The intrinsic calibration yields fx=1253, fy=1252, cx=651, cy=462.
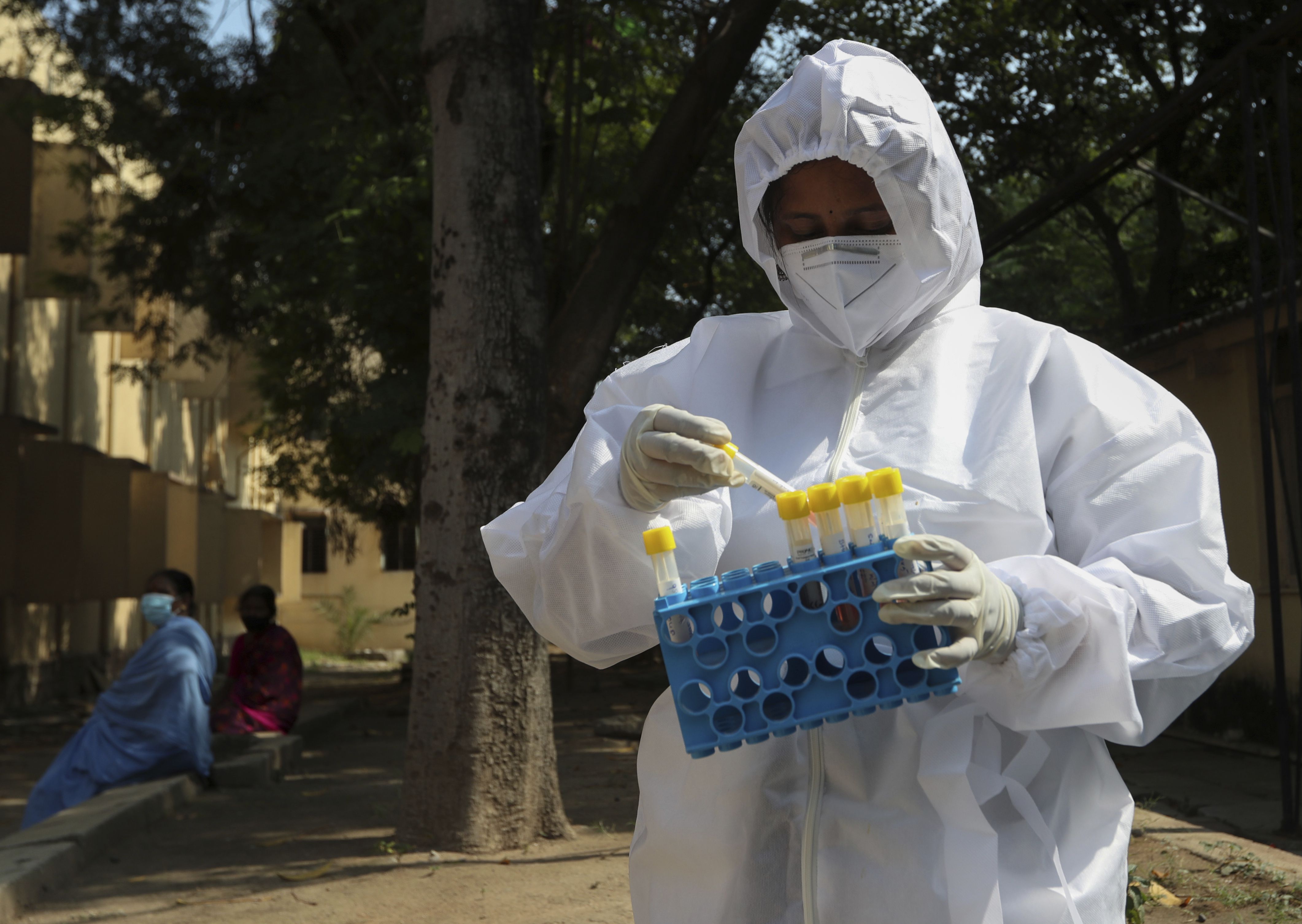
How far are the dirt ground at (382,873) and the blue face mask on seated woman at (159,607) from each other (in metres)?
1.20

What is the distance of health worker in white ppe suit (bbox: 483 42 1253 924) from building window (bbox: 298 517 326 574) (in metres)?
29.5

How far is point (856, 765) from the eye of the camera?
169 centimetres

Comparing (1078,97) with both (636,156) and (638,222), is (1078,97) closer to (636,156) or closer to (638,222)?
(636,156)

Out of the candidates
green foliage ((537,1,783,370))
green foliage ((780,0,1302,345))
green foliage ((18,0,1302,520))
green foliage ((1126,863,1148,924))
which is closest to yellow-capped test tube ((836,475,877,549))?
green foliage ((1126,863,1148,924))

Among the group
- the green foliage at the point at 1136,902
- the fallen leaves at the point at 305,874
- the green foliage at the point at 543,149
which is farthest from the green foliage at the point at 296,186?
the green foliage at the point at 1136,902

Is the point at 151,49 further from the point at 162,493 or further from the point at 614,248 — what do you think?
the point at 162,493

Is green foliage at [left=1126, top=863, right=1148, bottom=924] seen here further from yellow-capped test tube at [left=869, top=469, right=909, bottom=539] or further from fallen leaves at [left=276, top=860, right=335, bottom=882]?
fallen leaves at [left=276, top=860, right=335, bottom=882]

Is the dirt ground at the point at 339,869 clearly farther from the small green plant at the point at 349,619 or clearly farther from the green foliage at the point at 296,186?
the small green plant at the point at 349,619

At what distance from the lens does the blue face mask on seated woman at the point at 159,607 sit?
26.4 feet

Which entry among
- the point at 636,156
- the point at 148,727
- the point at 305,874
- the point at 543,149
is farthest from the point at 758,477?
the point at 636,156

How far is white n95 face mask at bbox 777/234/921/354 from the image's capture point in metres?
1.88

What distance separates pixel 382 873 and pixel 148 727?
3.02 m

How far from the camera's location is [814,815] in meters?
1.68

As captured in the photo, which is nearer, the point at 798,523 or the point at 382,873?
the point at 798,523
